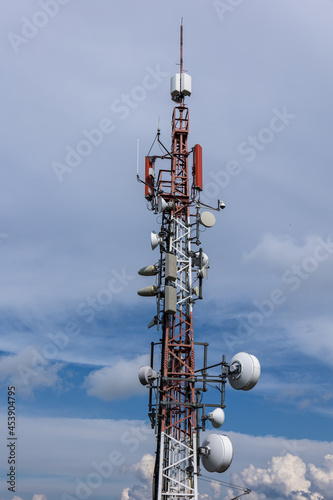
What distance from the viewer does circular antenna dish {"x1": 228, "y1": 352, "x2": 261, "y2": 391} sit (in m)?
41.0

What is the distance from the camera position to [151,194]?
156ft

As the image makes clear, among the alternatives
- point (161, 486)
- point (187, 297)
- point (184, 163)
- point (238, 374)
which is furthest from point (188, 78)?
point (161, 486)

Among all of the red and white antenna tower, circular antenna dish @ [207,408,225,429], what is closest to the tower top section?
the red and white antenna tower

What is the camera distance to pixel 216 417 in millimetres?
41781

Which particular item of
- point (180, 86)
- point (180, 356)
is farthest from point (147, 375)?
point (180, 86)

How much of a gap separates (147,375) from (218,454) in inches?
268

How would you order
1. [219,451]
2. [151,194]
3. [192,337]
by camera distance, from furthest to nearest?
[151,194]
[192,337]
[219,451]

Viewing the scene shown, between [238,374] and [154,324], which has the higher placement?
[154,324]

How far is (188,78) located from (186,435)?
87.2ft

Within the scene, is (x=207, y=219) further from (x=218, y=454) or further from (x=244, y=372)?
(x=218, y=454)

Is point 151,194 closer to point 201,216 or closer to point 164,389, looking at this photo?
point 201,216

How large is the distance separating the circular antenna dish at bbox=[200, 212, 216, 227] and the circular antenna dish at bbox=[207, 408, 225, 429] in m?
12.7

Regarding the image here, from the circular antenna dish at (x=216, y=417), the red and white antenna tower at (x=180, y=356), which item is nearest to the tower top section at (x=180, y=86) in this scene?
the red and white antenna tower at (x=180, y=356)

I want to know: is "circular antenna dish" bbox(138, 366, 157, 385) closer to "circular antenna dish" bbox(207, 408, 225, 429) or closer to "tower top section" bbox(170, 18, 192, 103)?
"circular antenna dish" bbox(207, 408, 225, 429)
